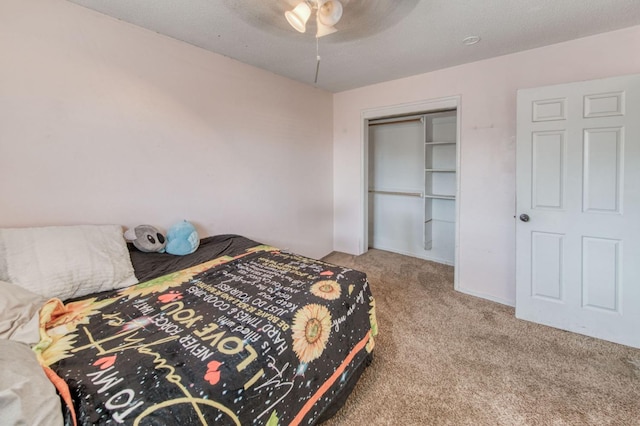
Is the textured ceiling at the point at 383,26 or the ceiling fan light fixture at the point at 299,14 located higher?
the textured ceiling at the point at 383,26

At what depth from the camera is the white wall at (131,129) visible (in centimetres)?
169

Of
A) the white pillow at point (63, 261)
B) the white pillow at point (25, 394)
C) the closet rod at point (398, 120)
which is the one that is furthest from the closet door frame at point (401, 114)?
the white pillow at point (25, 394)

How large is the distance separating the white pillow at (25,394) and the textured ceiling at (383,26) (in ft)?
6.14

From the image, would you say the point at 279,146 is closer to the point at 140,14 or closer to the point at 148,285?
the point at 140,14

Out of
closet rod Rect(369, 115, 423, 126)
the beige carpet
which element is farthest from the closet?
the beige carpet

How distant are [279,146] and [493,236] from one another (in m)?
2.41

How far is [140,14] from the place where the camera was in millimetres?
1966

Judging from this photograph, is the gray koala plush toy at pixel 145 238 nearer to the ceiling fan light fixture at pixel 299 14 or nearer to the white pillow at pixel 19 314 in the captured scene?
the white pillow at pixel 19 314

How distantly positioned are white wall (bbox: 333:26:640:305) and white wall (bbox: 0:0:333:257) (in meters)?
1.82

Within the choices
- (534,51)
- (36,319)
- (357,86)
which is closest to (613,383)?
(534,51)

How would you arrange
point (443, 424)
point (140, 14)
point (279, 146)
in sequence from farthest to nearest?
point (279, 146) < point (140, 14) < point (443, 424)

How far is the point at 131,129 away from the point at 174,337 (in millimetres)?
1612

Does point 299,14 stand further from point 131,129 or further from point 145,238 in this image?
point 145,238

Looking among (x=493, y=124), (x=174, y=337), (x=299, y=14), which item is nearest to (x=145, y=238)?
(x=174, y=337)
